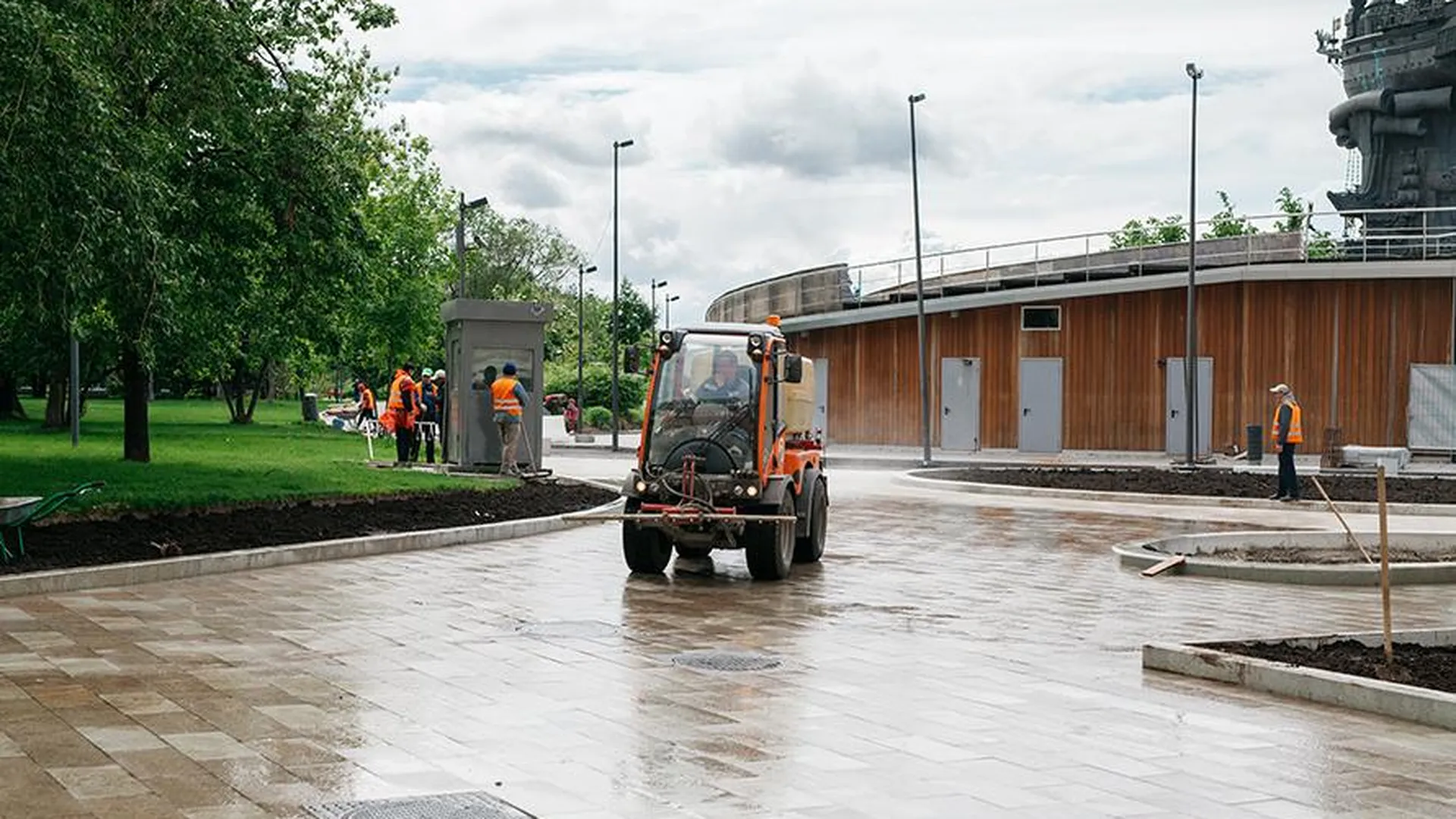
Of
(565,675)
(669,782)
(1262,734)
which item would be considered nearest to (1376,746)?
(1262,734)

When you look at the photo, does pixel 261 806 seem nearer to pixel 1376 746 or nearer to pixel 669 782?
pixel 669 782

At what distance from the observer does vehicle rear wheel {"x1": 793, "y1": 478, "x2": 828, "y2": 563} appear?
16953 millimetres

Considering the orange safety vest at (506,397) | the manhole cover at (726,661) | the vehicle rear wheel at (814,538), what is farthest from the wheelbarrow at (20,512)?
the orange safety vest at (506,397)

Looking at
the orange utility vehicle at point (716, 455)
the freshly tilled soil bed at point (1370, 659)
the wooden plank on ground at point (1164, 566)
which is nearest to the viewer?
the freshly tilled soil bed at point (1370, 659)

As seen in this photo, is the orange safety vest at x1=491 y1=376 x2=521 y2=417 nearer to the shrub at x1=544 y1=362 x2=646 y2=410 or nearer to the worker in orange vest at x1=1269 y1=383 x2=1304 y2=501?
the worker in orange vest at x1=1269 y1=383 x2=1304 y2=501

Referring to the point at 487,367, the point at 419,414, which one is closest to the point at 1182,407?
the point at 419,414

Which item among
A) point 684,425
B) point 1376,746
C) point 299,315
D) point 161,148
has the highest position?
point 161,148

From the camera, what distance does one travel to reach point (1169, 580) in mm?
16109

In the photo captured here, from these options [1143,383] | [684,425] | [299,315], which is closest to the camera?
[684,425]

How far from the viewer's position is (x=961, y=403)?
46875 millimetres

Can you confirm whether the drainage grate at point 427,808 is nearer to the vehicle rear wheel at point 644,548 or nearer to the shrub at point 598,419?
the vehicle rear wheel at point 644,548

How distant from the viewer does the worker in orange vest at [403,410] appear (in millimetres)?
30500

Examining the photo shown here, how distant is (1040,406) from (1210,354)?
4809mm

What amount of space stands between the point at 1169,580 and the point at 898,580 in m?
2.71
